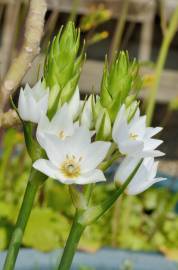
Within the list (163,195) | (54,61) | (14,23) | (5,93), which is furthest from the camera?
(163,195)

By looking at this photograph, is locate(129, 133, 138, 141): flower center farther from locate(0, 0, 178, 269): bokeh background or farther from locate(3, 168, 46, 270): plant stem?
locate(0, 0, 178, 269): bokeh background

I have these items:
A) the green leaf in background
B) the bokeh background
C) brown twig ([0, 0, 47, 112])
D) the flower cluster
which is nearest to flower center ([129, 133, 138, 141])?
the flower cluster

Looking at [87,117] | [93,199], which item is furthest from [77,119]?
[93,199]

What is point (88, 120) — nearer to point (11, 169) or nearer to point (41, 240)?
point (41, 240)

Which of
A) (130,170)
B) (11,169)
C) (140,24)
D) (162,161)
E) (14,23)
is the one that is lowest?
(162,161)

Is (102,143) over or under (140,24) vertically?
over

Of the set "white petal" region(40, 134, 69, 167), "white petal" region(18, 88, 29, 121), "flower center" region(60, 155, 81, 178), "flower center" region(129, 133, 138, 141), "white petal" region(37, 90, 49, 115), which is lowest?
"flower center" region(60, 155, 81, 178)

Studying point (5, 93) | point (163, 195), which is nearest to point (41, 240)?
point (163, 195)
